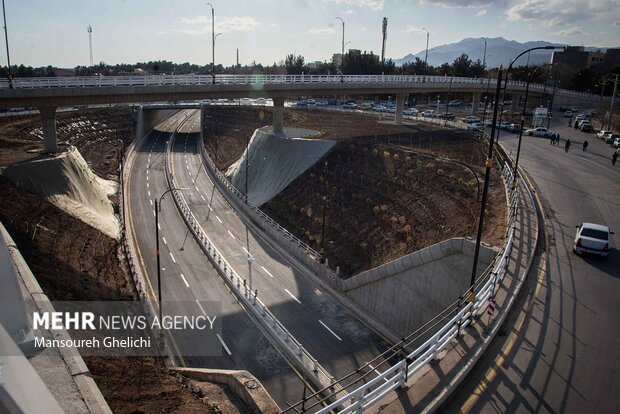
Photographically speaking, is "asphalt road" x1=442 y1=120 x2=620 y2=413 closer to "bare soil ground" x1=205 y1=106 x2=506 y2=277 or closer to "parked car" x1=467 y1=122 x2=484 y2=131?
"bare soil ground" x1=205 y1=106 x2=506 y2=277

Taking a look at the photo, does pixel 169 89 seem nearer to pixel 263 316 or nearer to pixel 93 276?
pixel 93 276

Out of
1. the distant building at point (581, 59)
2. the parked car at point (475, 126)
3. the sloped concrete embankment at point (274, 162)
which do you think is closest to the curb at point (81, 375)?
the sloped concrete embankment at point (274, 162)

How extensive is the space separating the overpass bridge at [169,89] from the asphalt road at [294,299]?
39.5 ft

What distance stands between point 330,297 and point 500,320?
55.5 feet

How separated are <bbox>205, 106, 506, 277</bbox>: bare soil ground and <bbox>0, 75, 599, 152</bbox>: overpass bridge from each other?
5.97m

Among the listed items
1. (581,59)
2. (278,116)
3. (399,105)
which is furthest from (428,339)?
(581,59)

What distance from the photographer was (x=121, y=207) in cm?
4297

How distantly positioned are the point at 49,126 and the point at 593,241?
40.4 metres

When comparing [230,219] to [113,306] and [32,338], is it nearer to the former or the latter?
[113,306]

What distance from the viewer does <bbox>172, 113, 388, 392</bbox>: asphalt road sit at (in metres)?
23.9

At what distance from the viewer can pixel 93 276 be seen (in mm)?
25250

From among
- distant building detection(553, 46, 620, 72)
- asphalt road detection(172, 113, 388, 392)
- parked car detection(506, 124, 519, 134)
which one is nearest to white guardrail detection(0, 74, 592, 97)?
asphalt road detection(172, 113, 388, 392)

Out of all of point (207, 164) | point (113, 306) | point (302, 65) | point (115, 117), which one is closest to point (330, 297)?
point (113, 306)

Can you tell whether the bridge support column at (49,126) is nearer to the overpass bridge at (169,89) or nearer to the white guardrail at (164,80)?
the overpass bridge at (169,89)
